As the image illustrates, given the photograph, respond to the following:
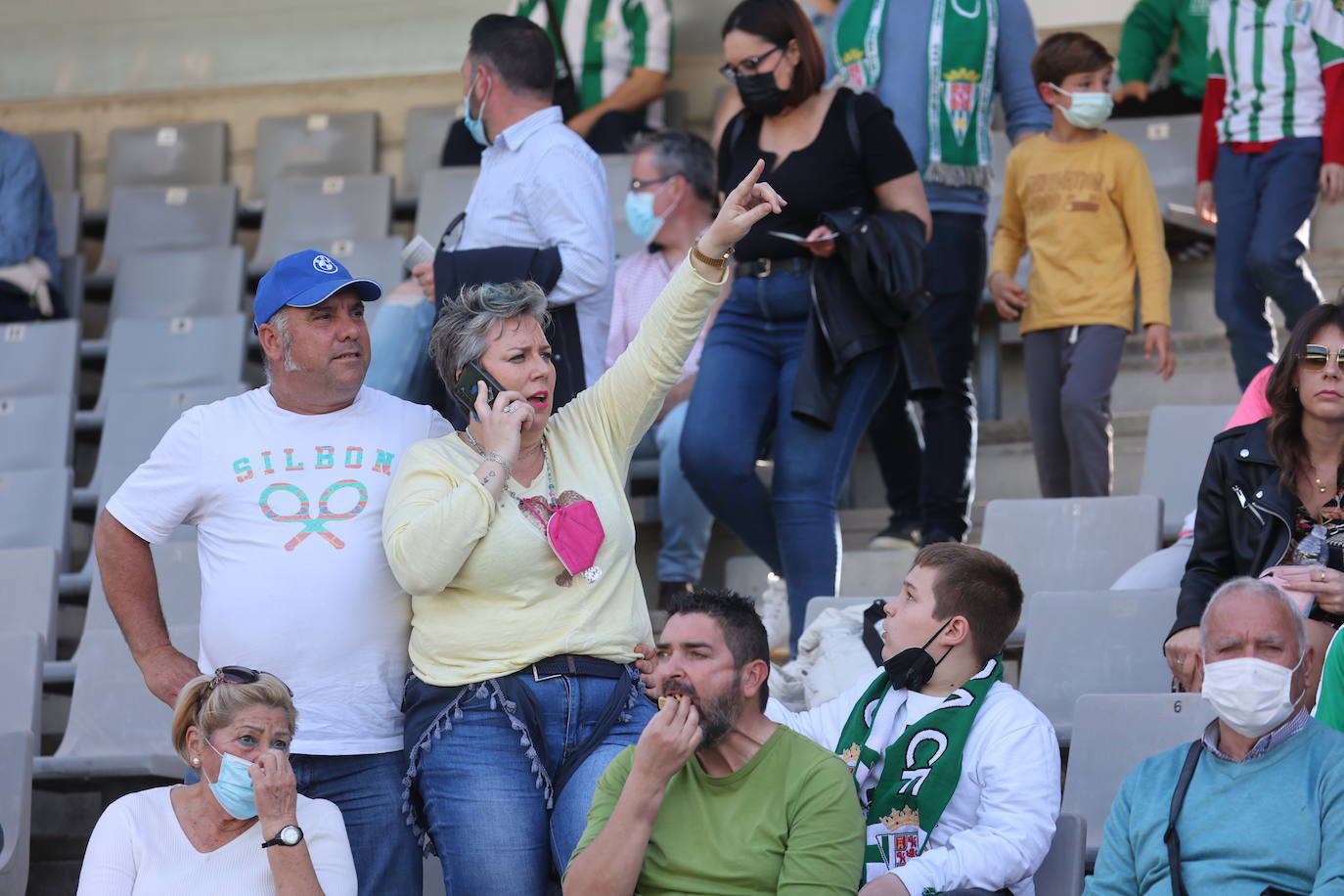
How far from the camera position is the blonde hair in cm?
Result: 290

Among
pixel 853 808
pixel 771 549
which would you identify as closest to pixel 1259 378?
pixel 771 549

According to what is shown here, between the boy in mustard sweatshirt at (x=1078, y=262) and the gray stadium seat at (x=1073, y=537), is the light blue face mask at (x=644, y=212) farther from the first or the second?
the gray stadium seat at (x=1073, y=537)

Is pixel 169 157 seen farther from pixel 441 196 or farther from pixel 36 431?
pixel 36 431

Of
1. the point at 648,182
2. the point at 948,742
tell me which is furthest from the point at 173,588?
the point at 948,742

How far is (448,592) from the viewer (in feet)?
9.70

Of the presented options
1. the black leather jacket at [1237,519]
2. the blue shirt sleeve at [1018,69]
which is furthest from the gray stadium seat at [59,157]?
the black leather jacket at [1237,519]

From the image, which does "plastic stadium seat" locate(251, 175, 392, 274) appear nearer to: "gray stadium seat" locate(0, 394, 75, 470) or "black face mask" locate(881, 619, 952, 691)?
"gray stadium seat" locate(0, 394, 75, 470)

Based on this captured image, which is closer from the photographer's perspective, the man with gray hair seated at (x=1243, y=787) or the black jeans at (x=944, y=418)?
the man with gray hair seated at (x=1243, y=787)

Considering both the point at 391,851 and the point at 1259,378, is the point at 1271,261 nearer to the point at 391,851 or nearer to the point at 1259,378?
the point at 1259,378

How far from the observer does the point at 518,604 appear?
291 cm

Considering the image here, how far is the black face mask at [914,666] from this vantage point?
3010mm

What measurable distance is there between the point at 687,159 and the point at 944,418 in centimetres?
97

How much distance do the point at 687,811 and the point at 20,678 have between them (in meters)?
2.15

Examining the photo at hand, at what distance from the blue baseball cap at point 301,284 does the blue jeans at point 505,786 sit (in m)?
0.69
